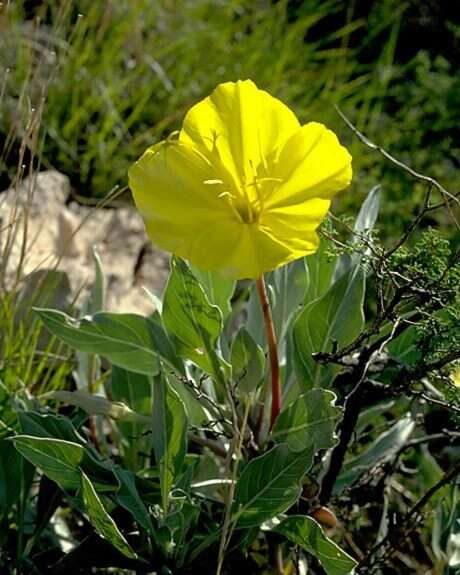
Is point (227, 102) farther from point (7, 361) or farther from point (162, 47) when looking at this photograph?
point (162, 47)

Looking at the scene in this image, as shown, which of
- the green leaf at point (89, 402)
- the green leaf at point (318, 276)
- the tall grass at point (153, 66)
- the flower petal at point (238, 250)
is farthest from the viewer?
the tall grass at point (153, 66)

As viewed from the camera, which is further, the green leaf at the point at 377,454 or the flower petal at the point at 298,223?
the green leaf at the point at 377,454

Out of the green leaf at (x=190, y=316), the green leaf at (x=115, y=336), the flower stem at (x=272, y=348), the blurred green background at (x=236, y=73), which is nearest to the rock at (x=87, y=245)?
the blurred green background at (x=236, y=73)

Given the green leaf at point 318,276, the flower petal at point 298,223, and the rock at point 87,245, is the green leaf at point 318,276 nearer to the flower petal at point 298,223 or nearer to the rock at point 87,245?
the flower petal at point 298,223

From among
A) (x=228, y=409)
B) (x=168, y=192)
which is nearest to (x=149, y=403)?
(x=228, y=409)

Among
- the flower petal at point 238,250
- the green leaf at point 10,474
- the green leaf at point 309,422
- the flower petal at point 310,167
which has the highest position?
the flower petal at point 310,167

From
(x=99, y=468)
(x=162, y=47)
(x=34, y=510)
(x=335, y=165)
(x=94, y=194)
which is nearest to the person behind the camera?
(x=335, y=165)
